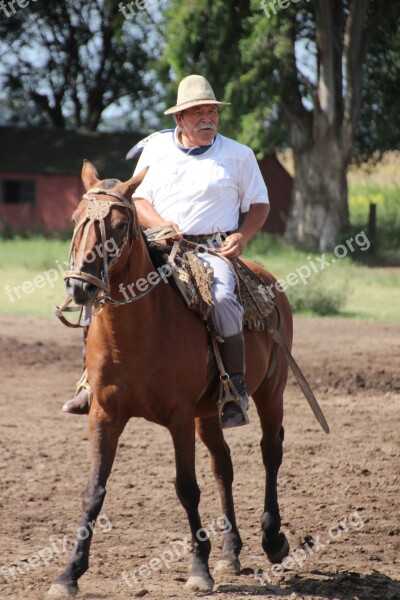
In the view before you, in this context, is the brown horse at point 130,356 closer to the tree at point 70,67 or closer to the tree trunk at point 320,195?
the tree trunk at point 320,195

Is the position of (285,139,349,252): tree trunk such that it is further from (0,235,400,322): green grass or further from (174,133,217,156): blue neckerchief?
(174,133,217,156): blue neckerchief

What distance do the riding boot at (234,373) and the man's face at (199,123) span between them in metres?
1.18

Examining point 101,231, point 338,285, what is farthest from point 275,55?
point 101,231

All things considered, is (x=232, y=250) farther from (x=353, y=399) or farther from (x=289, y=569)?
(x=353, y=399)

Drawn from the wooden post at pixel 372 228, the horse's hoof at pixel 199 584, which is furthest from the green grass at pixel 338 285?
the horse's hoof at pixel 199 584

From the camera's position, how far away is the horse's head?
475 cm

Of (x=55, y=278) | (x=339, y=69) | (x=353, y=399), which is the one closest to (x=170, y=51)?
(x=339, y=69)

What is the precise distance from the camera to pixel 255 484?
309 inches

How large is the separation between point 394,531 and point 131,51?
4818 centimetres

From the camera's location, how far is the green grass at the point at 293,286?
17.6 meters

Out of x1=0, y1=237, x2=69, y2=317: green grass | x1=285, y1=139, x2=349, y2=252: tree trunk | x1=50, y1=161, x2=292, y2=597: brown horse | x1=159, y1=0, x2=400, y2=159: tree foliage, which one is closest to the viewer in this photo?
x1=50, y1=161, x2=292, y2=597: brown horse

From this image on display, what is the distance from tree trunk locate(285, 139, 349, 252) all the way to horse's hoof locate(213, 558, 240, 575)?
78.8 ft

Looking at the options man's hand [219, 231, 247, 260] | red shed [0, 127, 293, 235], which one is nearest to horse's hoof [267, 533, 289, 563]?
man's hand [219, 231, 247, 260]

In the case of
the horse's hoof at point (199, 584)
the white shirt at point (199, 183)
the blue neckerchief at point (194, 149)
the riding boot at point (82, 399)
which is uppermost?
the blue neckerchief at point (194, 149)
